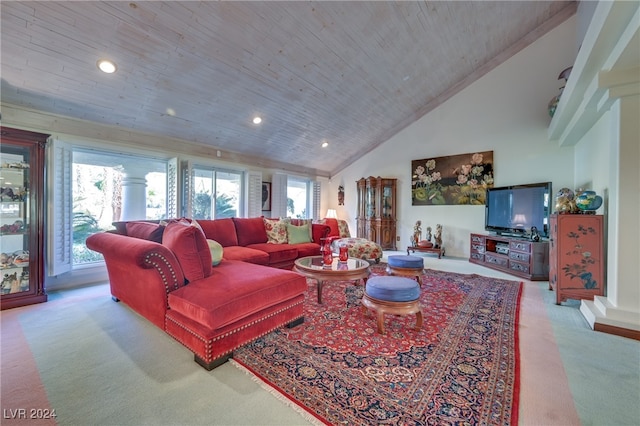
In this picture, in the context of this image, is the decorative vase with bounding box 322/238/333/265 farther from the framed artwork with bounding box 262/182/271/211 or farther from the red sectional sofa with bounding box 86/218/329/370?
the framed artwork with bounding box 262/182/271/211

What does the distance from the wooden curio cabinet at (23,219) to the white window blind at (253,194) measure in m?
3.08

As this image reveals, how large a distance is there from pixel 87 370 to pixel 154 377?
0.48 m

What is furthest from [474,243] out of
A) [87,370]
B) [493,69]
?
[87,370]

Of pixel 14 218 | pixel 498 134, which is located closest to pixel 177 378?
pixel 14 218

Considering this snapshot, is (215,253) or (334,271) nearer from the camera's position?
(215,253)

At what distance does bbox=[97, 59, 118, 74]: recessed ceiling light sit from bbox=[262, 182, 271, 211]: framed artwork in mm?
3456

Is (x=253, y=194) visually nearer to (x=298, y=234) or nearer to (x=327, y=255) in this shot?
(x=298, y=234)

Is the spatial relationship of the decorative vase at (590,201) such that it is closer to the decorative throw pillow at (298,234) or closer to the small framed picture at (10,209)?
the decorative throw pillow at (298,234)

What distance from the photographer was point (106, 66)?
111 inches

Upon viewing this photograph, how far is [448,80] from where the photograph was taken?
5.26 metres

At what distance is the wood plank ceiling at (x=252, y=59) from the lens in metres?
2.51

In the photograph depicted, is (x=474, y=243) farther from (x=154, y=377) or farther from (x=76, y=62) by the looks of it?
(x=76, y=62)

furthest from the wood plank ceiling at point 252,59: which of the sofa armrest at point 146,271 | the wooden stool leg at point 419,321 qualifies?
the wooden stool leg at point 419,321

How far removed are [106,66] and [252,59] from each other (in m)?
1.58
